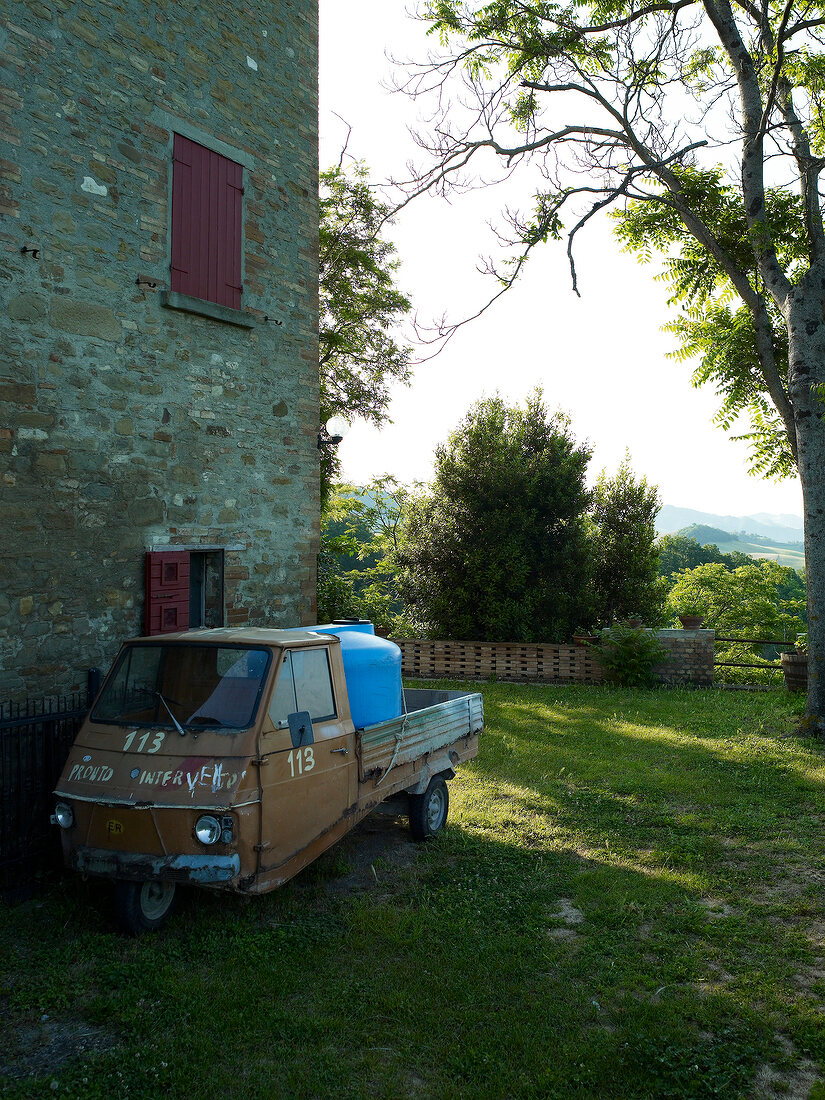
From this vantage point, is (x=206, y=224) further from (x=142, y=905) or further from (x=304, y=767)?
(x=142, y=905)

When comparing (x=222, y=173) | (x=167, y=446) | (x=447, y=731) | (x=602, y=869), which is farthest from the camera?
(x=222, y=173)

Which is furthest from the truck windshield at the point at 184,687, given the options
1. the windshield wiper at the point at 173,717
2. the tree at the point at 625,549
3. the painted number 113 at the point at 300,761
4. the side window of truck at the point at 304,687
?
the tree at the point at 625,549

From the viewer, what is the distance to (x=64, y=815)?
4832 millimetres

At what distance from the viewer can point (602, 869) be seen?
19.9ft

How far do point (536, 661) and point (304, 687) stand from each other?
11121mm

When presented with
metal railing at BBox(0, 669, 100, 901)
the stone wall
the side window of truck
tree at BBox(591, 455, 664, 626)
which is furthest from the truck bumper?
tree at BBox(591, 455, 664, 626)

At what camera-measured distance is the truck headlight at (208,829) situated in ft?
14.6

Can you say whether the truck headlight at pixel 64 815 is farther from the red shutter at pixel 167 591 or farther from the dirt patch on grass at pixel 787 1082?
the dirt patch on grass at pixel 787 1082

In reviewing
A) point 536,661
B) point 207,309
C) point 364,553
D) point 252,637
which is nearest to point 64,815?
point 252,637

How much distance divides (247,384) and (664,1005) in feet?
23.4

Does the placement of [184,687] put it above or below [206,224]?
below

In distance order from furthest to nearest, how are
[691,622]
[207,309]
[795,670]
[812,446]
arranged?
[691,622], [795,670], [812,446], [207,309]

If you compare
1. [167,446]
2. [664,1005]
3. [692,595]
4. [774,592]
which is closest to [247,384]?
[167,446]

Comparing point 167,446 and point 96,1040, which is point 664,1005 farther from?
point 167,446
